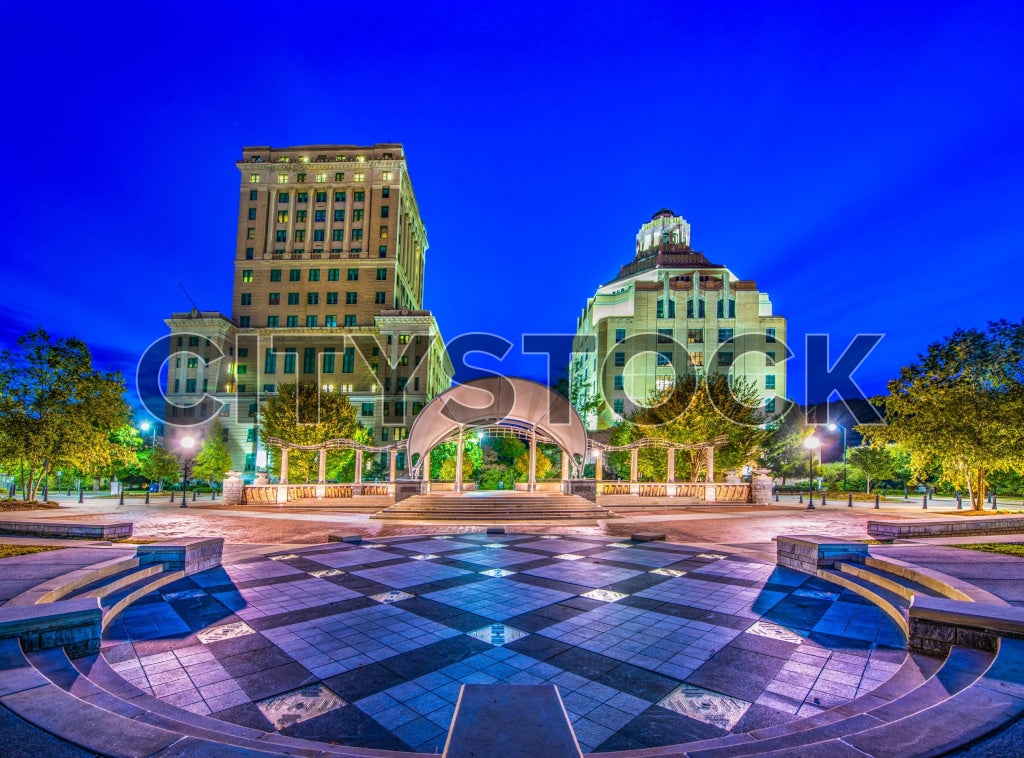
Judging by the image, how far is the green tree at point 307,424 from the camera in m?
37.4

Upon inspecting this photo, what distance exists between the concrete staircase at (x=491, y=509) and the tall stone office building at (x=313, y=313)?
49.8m

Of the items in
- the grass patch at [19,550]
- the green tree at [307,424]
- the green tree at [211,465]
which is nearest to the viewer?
the grass patch at [19,550]

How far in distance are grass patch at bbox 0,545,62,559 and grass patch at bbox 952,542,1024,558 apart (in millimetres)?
19078

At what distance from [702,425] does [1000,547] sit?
22655 millimetres

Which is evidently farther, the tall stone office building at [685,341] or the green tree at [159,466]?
the tall stone office building at [685,341]

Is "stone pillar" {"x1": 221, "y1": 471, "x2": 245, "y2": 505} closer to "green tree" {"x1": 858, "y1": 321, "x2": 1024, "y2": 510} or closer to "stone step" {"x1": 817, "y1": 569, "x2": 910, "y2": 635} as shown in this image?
"stone step" {"x1": 817, "y1": 569, "x2": 910, "y2": 635}

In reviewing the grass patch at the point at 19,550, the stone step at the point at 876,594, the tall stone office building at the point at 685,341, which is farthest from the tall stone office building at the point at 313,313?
the stone step at the point at 876,594

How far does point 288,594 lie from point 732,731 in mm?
6909

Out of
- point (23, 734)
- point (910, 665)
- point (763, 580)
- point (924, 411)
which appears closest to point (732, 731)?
point (910, 665)

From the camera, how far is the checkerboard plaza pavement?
4285 millimetres

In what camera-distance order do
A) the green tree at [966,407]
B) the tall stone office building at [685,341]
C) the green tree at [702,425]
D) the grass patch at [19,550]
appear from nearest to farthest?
the grass patch at [19,550] < the green tree at [966,407] < the green tree at [702,425] < the tall stone office building at [685,341]

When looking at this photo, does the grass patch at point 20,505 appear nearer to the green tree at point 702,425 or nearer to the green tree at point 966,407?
the green tree at point 702,425

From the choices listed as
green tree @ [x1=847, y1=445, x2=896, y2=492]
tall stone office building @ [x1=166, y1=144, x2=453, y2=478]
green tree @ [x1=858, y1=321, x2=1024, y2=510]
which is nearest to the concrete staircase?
green tree @ [x1=858, y1=321, x2=1024, y2=510]

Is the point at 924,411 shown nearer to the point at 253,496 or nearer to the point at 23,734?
the point at 23,734
